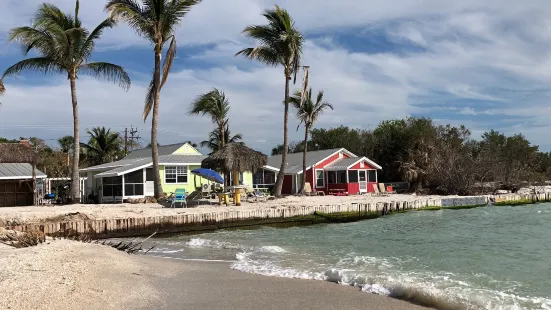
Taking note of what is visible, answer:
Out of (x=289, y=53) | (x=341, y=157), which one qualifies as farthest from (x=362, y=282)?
(x=341, y=157)

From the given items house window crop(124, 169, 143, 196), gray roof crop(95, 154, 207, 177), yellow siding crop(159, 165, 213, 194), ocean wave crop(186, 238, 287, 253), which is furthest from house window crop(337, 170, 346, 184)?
ocean wave crop(186, 238, 287, 253)

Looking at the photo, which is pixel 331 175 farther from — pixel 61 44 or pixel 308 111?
pixel 61 44

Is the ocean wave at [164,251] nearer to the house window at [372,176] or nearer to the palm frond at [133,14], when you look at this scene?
the palm frond at [133,14]

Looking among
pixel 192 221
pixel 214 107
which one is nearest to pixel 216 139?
pixel 214 107

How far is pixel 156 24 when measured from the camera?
2672 centimetres

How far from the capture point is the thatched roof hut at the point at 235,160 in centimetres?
2721

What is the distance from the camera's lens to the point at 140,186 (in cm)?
3183

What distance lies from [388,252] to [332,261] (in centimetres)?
254

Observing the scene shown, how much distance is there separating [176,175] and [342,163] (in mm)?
14869

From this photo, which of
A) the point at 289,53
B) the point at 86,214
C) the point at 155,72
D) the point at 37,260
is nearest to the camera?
the point at 37,260

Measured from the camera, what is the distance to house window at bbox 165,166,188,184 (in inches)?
1313

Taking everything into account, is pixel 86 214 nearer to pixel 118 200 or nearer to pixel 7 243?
pixel 7 243

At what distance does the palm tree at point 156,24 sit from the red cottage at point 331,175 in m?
14.3

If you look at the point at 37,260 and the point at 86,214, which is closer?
the point at 37,260
